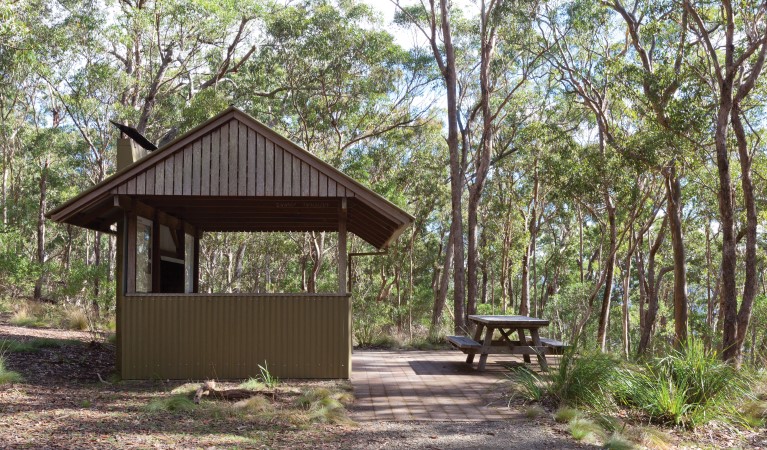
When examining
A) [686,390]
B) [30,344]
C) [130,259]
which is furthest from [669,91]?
[30,344]

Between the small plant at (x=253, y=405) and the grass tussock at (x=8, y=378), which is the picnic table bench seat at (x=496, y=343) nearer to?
the small plant at (x=253, y=405)

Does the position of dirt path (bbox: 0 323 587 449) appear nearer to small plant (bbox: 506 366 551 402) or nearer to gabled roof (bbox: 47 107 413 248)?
small plant (bbox: 506 366 551 402)

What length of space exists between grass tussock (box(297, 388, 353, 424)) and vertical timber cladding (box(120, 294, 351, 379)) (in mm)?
1288

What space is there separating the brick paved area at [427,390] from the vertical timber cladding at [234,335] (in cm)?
82

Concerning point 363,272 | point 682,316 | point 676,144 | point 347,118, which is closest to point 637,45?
point 676,144

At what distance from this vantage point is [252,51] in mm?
24938

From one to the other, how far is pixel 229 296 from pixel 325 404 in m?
2.86

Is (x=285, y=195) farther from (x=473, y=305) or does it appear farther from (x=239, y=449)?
(x=473, y=305)

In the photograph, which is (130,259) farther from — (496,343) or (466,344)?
(496,343)

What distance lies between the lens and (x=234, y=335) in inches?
390

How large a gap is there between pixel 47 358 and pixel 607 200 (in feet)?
45.4

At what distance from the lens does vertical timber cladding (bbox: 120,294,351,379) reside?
9.81 meters

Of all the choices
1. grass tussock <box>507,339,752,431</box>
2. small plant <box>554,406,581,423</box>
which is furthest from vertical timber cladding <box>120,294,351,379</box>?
small plant <box>554,406,581,423</box>

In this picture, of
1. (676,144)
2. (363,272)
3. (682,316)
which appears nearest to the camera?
(676,144)
